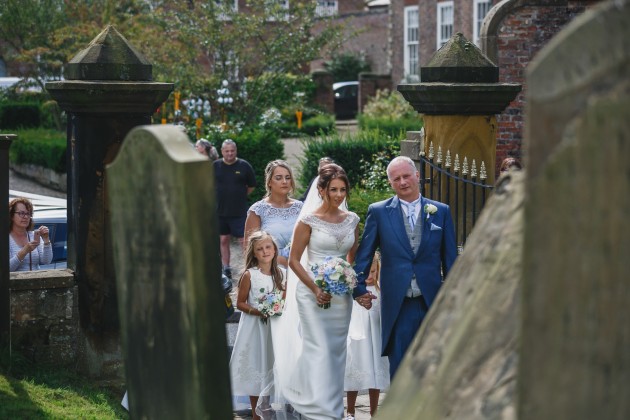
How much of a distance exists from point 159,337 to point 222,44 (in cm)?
2120

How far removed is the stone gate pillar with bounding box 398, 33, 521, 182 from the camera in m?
8.73

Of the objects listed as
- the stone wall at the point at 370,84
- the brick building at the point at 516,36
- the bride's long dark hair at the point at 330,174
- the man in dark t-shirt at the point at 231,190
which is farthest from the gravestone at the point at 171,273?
the stone wall at the point at 370,84

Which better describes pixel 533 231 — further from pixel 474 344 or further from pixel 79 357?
pixel 79 357

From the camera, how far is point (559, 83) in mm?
2279

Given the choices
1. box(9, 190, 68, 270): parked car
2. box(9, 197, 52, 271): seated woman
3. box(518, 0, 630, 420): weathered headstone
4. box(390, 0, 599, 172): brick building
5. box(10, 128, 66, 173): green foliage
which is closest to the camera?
box(518, 0, 630, 420): weathered headstone

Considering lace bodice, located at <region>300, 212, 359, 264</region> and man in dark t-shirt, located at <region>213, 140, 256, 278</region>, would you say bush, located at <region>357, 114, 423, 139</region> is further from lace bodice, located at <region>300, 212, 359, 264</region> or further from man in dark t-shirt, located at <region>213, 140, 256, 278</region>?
lace bodice, located at <region>300, 212, 359, 264</region>

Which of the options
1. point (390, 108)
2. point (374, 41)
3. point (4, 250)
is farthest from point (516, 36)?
point (374, 41)

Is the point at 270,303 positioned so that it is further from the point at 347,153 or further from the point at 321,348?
the point at 347,153

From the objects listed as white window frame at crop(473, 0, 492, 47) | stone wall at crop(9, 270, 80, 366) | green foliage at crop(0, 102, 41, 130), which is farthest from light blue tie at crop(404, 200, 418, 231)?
green foliage at crop(0, 102, 41, 130)

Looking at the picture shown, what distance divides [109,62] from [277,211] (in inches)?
78.7

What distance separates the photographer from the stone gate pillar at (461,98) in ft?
28.7

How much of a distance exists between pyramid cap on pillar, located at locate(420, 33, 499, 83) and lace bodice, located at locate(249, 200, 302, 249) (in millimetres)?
1569

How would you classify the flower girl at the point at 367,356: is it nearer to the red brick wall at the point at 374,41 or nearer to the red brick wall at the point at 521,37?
the red brick wall at the point at 521,37

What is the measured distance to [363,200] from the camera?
12.7m
